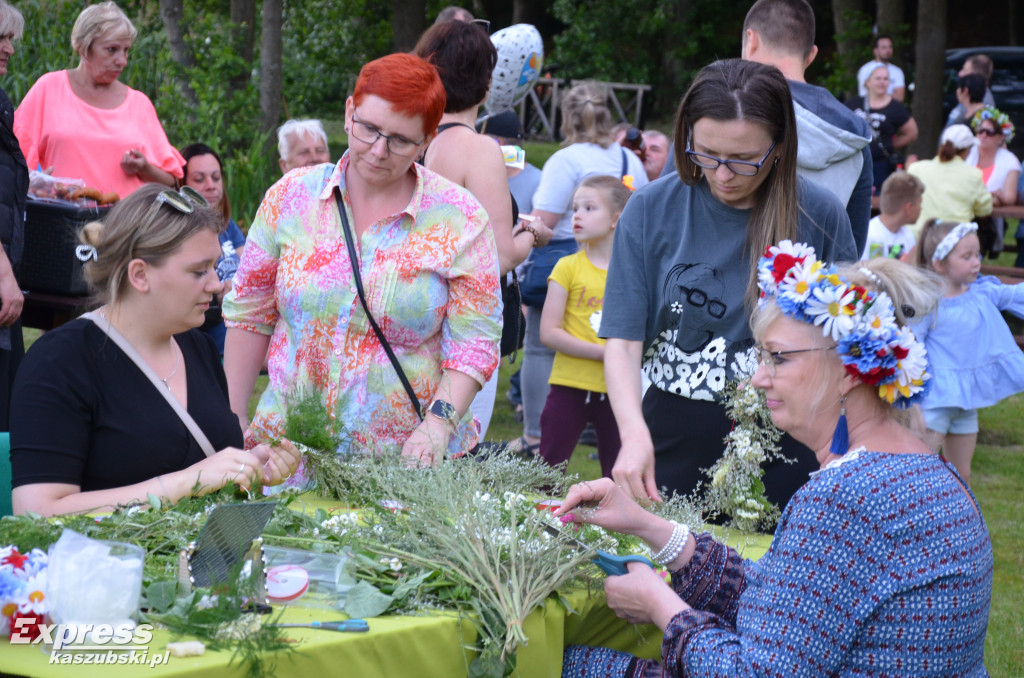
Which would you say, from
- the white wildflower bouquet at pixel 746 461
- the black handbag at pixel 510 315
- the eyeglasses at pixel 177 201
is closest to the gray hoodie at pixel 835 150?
the white wildflower bouquet at pixel 746 461

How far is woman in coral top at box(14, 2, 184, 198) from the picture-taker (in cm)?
533

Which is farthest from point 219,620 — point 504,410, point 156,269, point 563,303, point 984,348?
point 504,410

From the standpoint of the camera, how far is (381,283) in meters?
2.76

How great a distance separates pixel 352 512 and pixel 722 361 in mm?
999

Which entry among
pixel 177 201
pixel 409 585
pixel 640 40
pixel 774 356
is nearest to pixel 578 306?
pixel 177 201

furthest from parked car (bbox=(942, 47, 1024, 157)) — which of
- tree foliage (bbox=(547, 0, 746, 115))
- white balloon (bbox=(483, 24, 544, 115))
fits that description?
white balloon (bbox=(483, 24, 544, 115))

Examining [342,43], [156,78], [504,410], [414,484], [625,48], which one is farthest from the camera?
[625,48]

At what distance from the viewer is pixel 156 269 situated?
2590mm

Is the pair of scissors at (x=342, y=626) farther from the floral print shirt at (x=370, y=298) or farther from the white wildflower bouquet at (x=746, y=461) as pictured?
the white wildflower bouquet at (x=746, y=461)

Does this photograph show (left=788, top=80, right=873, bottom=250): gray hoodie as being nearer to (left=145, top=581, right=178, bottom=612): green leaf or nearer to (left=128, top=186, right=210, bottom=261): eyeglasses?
(left=128, top=186, right=210, bottom=261): eyeglasses

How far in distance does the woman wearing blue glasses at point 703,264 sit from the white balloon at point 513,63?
1.96 m

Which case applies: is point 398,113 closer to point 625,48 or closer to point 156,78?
point 156,78

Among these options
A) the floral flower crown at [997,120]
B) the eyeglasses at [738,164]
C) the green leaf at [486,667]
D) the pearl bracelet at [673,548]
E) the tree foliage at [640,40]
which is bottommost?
the green leaf at [486,667]

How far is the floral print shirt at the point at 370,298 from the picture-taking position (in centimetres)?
277
